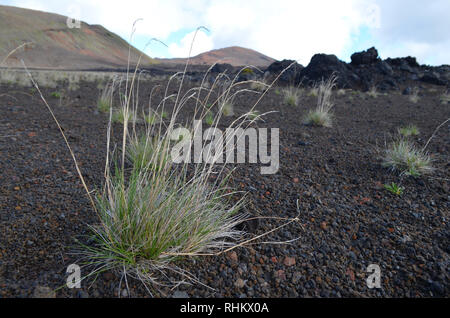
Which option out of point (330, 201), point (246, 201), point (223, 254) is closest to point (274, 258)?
point (223, 254)

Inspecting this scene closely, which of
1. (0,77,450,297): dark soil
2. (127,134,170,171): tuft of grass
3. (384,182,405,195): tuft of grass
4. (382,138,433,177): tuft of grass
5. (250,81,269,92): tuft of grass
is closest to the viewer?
(250,81,269,92): tuft of grass

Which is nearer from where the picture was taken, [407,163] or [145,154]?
[145,154]

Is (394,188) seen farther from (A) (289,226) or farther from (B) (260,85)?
(B) (260,85)

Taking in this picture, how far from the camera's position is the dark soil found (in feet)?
5.31

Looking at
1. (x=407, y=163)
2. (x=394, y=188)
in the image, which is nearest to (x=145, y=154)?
(x=394, y=188)

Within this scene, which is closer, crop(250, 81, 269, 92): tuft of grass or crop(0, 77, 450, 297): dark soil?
crop(250, 81, 269, 92): tuft of grass

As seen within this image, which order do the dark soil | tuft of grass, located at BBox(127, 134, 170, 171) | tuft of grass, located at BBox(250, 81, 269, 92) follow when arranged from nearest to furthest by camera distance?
tuft of grass, located at BBox(250, 81, 269, 92) → the dark soil → tuft of grass, located at BBox(127, 134, 170, 171)

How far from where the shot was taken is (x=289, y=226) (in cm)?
219

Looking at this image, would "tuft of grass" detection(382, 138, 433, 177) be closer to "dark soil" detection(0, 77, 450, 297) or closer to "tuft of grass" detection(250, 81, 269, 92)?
"dark soil" detection(0, 77, 450, 297)

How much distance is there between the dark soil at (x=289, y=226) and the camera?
1619 millimetres

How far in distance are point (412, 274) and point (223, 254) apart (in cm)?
111

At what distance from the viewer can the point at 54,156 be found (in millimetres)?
3236

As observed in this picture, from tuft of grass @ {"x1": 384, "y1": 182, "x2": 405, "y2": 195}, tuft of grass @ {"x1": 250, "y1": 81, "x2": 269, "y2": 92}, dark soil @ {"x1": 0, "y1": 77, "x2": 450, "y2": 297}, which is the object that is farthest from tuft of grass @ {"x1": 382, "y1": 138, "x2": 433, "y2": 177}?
tuft of grass @ {"x1": 250, "y1": 81, "x2": 269, "y2": 92}
